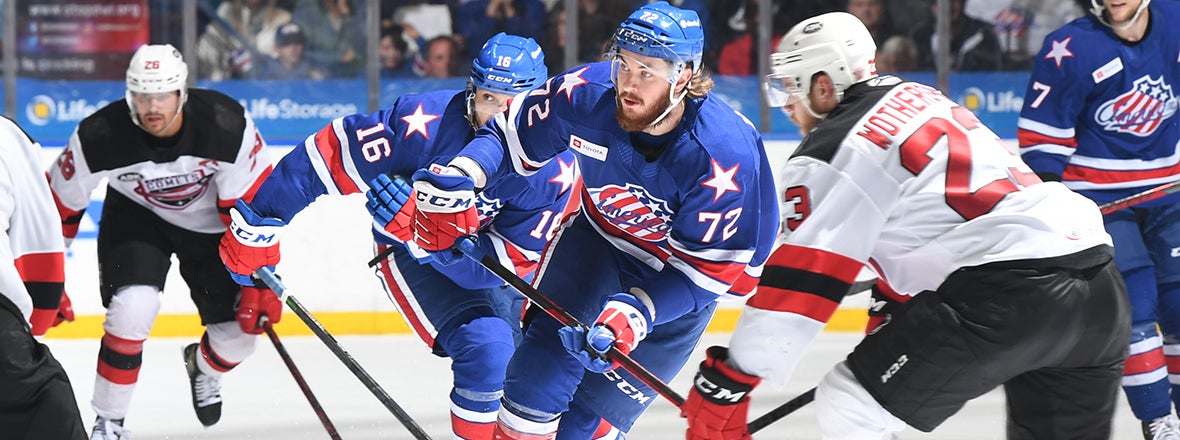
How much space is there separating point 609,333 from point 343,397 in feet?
7.07

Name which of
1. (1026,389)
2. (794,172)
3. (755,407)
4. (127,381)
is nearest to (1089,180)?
(755,407)

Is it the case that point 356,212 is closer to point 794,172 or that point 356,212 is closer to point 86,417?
point 86,417

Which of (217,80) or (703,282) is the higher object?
(703,282)

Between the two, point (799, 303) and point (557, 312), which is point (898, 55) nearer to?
point (557, 312)

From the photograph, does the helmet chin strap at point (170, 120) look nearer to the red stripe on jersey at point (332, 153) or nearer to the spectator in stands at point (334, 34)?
the red stripe on jersey at point (332, 153)

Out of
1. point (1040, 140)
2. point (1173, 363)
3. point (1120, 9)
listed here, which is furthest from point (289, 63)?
point (1173, 363)

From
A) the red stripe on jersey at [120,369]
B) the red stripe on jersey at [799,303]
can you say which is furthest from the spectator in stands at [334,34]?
the red stripe on jersey at [799,303]

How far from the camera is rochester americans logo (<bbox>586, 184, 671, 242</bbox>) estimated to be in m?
2.83

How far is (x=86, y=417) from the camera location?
4.29 m

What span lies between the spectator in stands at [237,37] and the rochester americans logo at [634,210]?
156 inches

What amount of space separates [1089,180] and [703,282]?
5.20 ft

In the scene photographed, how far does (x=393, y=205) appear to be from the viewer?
324 centimetres

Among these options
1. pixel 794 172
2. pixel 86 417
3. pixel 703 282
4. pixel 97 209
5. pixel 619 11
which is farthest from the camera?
pixel 619 11

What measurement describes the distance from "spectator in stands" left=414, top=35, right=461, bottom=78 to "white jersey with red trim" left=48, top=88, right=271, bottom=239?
257 centimetres
